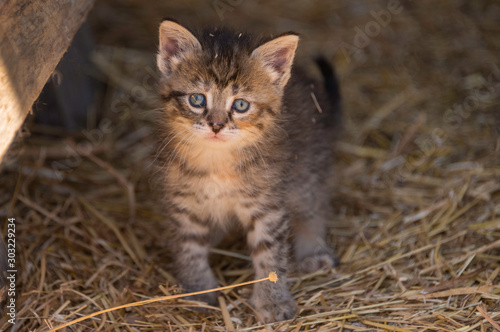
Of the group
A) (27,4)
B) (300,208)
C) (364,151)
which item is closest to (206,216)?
(300,208)

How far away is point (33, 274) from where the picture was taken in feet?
9.49

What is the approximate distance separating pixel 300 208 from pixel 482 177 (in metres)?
1.31

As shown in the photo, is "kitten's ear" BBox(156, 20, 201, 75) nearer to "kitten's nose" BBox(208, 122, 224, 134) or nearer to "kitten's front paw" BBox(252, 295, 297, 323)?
"kitten's nose" BBox(208, 122, 224, 134)

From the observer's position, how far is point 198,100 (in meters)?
2.57

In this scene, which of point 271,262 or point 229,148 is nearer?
point 229,148

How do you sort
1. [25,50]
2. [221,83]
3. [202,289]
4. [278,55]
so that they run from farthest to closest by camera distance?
[202,289]
[278,55]
[221,83]
[25,50]

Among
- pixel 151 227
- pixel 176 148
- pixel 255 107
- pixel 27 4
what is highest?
pixel 27 4

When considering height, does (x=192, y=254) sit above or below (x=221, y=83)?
below

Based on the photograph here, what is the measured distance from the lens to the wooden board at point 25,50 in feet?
7.28

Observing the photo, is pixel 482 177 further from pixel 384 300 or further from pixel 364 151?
pixel 384 300

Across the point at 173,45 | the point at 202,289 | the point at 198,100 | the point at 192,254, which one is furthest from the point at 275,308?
the point at 173,45

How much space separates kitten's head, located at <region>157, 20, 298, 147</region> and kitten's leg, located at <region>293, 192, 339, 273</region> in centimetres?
66

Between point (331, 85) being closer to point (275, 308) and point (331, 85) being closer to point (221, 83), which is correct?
point (221, 83)

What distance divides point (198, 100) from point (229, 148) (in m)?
0.27
